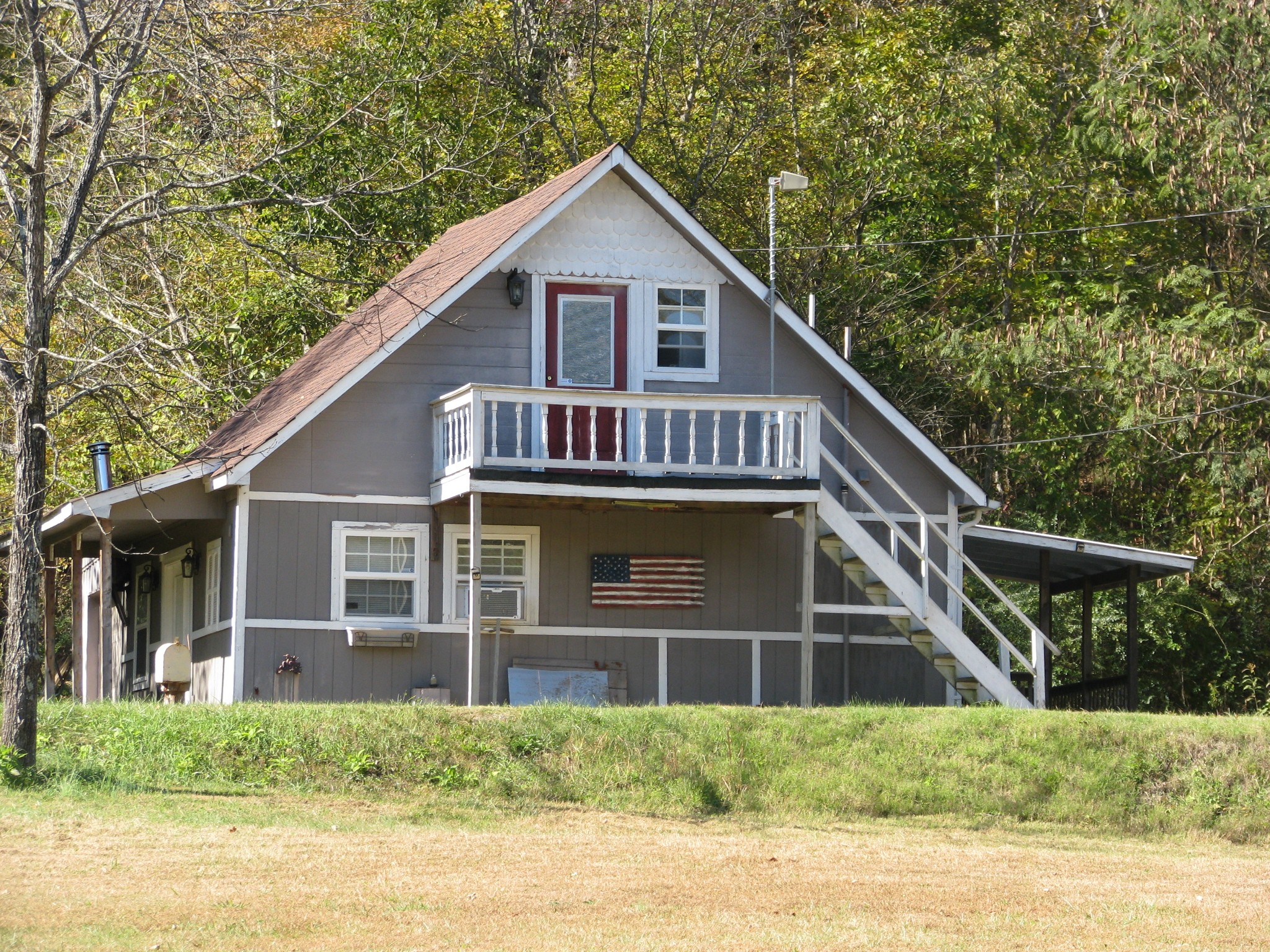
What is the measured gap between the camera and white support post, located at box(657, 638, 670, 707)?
21406mm

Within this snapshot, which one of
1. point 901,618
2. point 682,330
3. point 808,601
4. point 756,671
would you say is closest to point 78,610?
point 682,330

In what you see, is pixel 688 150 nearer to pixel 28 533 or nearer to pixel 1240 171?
pixel 1240 171

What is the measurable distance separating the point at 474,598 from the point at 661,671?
2940mm

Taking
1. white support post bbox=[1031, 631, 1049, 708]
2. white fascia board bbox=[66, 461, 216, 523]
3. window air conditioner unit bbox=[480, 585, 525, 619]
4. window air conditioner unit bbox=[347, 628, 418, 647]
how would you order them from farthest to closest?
window air conditioner unit bbox=[480, 585, 525, 619] < white support post bbox=[1031, 631, 1049, 708] < window air conditioner unit bbox=[347, 628, 418, 647] < white fascia board bbox=[66, 461, 216, 523]

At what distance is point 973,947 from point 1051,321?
1848cm

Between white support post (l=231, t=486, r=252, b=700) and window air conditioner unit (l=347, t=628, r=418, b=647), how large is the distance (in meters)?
1.19

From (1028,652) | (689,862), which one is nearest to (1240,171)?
(1028,652)

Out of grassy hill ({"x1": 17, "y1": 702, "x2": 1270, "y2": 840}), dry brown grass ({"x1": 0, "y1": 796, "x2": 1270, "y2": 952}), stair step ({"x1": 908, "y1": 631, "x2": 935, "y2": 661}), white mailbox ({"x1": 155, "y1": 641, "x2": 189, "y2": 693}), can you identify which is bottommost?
dry brown grass ({"x1": 0, "y1": 796, "x2": 1270, "y2": 952})

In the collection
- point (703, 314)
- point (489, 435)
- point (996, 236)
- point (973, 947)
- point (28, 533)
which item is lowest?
point (973, 947)

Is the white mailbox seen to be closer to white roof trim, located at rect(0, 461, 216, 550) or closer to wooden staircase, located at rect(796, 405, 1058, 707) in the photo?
white roof trim, located at rect(0, 461, 216, 550)

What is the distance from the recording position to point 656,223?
22.1 meters

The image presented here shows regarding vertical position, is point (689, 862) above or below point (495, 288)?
below

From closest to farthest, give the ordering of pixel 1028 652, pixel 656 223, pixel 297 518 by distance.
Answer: pixel 297 518 → pixel 656 223 → pixel 1028 652

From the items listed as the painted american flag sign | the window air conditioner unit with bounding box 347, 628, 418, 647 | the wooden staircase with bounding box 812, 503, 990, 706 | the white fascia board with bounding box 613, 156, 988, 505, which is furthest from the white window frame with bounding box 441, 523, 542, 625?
the white fascia board with bounding box 613, 156, 988, 505
